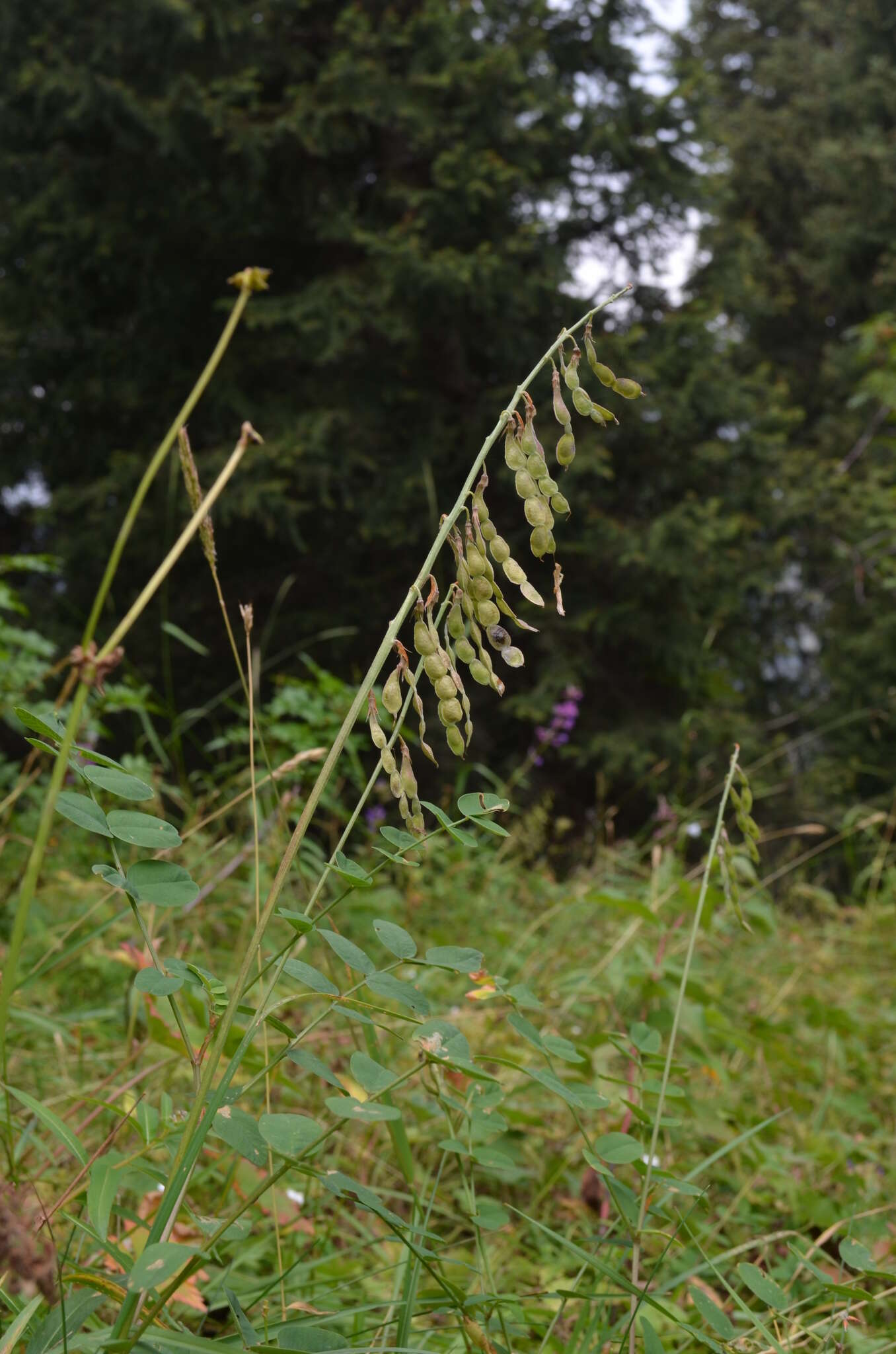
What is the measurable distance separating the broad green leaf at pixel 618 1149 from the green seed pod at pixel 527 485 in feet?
1.87

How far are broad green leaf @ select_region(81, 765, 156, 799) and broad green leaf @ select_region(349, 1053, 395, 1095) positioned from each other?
24 centimetres

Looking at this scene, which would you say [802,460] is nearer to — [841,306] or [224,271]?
[841,306]

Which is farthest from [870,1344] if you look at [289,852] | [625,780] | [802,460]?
[802,460]

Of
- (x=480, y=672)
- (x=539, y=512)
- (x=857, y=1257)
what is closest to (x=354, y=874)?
(x=480, y=672)

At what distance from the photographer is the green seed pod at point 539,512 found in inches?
27.9

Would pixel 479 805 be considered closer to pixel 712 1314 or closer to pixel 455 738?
pixel 455 738

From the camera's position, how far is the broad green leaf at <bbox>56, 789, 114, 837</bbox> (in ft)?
2.26

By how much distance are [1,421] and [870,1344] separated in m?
7.94

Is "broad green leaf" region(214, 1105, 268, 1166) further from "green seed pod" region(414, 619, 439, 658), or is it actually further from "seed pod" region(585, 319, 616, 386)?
"seed pod" region(585, 319, 616, 386)

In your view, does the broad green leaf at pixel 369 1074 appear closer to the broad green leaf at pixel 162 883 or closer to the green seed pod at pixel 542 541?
the broad green leaf at pixel 162 883

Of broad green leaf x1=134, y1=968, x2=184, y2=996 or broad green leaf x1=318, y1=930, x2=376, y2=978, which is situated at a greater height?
broad green leaf x1=134, y1=968, x2=184, y2=996

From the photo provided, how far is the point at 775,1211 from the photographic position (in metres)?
1.62

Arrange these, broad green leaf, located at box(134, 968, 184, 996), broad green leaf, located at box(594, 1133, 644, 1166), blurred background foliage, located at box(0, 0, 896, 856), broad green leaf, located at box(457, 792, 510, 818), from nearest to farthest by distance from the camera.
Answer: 1. broad green leaf, located at box(134, 968, 184, 996)
2. broad green leaf, located at box(457, 792, 510, 818)
3. broad green leaf, located at box(594, 1133, 644, 1166)
4. blurred background foliage, located at box(0, 0, 896, 856)

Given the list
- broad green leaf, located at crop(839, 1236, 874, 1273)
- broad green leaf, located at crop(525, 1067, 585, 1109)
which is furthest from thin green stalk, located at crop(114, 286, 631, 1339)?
broad green leaf, located at crop(839, 1236, 874, 1273)
